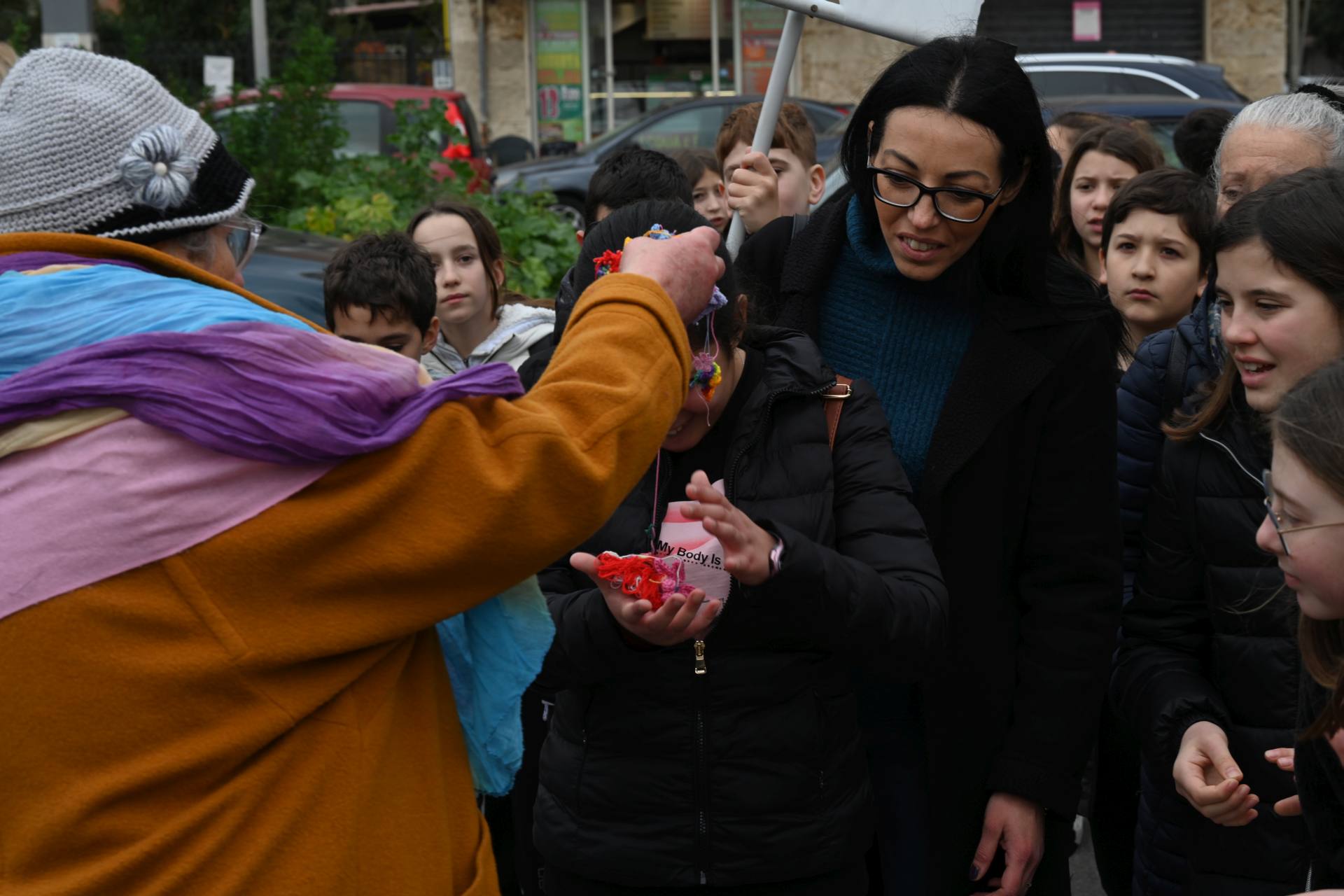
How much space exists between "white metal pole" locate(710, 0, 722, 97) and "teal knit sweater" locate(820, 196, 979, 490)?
1984 cm

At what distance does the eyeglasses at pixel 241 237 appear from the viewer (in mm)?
2002

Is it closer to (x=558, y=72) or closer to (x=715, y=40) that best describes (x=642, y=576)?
(x=715, y=40)

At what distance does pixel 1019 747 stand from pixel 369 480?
1.46m

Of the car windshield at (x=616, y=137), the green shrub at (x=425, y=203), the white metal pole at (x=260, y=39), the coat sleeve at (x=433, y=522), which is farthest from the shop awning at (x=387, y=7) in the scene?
the coat sleeve at (x=433, y=522)

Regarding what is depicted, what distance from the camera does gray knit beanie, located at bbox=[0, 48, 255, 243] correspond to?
1.80 m

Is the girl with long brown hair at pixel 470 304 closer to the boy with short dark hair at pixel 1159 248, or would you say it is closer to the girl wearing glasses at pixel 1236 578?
the boy with short dark hair at pixel 1159 248

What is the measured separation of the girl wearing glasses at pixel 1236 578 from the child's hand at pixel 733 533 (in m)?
0.91

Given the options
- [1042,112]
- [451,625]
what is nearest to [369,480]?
[451,625]

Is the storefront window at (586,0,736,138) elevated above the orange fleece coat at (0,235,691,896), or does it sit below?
above

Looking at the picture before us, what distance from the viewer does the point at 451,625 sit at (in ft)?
6.28

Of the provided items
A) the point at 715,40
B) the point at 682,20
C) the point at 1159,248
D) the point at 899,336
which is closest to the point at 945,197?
the point at 899,336

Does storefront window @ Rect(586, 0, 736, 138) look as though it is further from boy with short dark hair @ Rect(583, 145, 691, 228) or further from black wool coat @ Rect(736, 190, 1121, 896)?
black wool coat @ Rect(736, 190, 1121, 896)

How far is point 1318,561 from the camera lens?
1.88 meters

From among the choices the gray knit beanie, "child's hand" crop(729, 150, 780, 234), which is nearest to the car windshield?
"child's hand" crop(729, 150, 780, 234)
